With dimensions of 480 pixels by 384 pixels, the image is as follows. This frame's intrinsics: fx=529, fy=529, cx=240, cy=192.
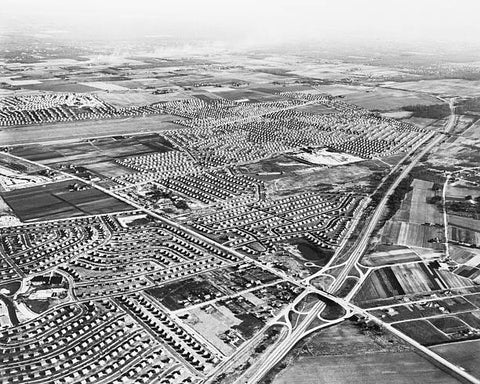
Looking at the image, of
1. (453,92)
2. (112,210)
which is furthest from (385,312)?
(453,92)

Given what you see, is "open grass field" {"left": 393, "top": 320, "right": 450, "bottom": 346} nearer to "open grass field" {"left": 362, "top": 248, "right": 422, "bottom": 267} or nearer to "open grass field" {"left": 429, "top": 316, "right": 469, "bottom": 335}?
"open grass field" {"left": 429, "top": 316, "right": 469, "bottom": 335}

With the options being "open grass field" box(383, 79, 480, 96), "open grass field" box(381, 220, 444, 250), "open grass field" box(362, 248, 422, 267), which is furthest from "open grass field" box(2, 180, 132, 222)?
"open grass field" box(383, 79, 480, 96)

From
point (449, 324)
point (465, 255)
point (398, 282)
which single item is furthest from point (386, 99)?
point (449, 324)

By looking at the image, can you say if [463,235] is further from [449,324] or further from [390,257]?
[449,324]

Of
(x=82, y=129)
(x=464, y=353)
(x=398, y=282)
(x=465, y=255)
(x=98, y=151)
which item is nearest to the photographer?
(x=464, y=353)

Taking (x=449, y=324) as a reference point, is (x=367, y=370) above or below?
below

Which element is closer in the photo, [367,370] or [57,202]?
[367,370]
